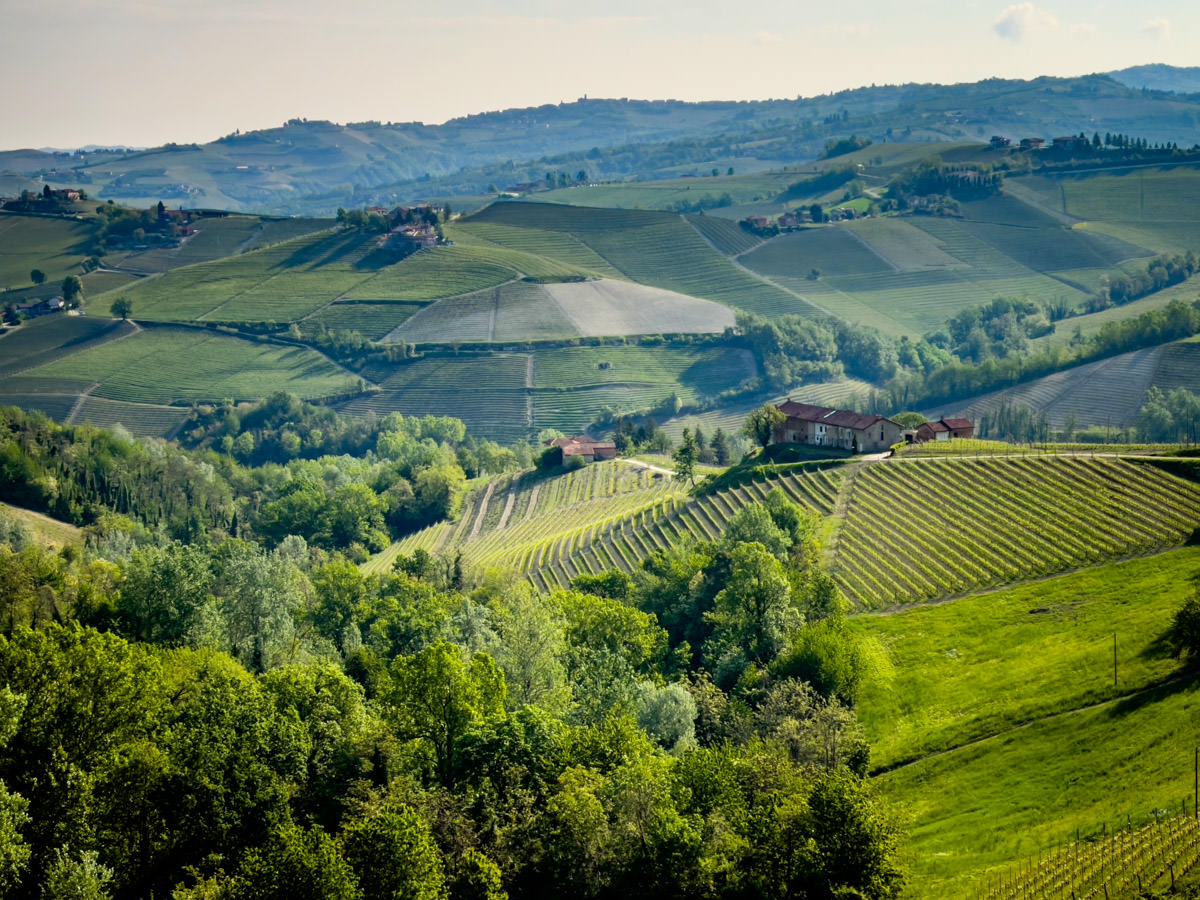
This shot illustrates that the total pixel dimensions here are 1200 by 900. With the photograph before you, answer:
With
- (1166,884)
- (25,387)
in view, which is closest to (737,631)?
(1166,884)

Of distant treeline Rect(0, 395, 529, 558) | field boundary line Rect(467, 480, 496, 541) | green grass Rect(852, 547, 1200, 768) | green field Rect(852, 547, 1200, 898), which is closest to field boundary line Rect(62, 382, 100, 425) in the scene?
distant treeline Rect(0, 395, 529, 558)

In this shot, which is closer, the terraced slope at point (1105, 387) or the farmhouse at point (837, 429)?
the farmhouse at point (837, 429)

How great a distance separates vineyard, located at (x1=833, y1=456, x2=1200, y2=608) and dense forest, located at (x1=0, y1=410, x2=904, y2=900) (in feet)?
28.2

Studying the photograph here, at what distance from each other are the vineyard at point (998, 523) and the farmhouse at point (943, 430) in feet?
49.5

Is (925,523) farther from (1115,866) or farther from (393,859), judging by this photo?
(393,859)

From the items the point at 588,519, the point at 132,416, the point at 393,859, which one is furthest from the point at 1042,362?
the point at 393,859

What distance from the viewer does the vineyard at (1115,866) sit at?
119 ft

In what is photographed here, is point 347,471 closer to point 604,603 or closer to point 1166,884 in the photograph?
point 604,603

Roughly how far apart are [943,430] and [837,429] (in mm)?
9718

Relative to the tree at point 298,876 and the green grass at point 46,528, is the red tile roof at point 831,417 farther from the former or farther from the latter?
the tree at point 298,876

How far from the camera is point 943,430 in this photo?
348ft

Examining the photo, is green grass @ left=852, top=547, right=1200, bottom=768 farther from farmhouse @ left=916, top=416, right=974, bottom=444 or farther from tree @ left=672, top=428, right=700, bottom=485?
tree @ left=672, top=428, right=700, bottom=485

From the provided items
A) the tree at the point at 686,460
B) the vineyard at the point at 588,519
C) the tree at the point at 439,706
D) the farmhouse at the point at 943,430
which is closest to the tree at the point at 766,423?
the tree at the point at 686,460

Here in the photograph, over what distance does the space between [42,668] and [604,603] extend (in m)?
35.2
